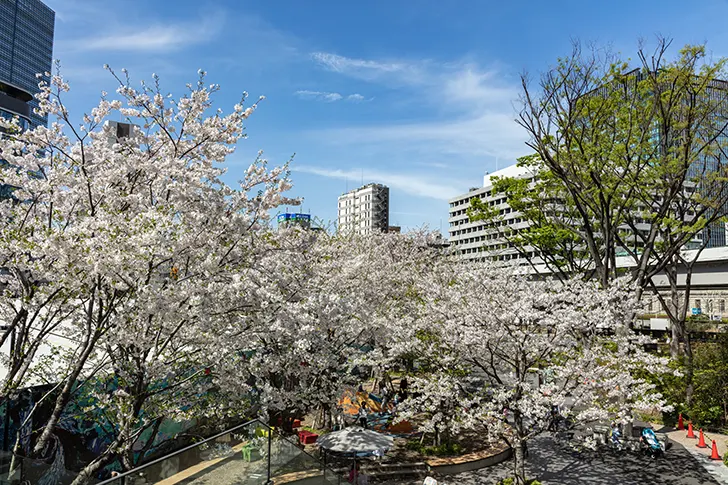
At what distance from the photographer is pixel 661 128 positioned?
21.0 meters

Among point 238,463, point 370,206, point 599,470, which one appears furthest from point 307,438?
point 370,206

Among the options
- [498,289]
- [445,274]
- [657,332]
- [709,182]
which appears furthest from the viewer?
[657,332]

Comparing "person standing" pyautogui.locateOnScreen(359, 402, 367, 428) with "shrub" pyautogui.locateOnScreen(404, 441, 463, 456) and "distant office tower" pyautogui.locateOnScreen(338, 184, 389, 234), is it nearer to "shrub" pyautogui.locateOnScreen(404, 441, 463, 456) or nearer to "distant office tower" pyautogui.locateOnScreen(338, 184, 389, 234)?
"shrub" pyautogui.locateOnScreen(404, 441, 463, 456)

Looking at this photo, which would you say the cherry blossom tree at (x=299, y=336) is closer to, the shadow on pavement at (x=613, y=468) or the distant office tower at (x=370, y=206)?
the shadow on pavement at (x=613, y=468)

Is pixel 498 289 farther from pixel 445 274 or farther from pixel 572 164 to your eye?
pixel 445 274

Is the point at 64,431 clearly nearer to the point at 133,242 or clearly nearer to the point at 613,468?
the point at 133,242

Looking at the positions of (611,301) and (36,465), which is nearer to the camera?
(36,465)

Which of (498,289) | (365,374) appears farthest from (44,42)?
(498,289)

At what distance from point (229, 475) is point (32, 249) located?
14.1 feet

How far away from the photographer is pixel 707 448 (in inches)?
748

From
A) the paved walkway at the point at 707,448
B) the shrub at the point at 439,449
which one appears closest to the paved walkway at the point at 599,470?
the paved walkway at the point at 707,448

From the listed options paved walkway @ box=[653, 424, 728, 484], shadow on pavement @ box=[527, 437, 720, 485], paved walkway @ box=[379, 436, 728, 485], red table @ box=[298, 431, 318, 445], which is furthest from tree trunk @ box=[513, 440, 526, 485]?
red table @ box=[298, 431, 318, 445]

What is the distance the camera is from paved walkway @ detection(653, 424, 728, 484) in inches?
648

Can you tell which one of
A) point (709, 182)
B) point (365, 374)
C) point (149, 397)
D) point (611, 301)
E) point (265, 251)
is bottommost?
point (365, 374)
